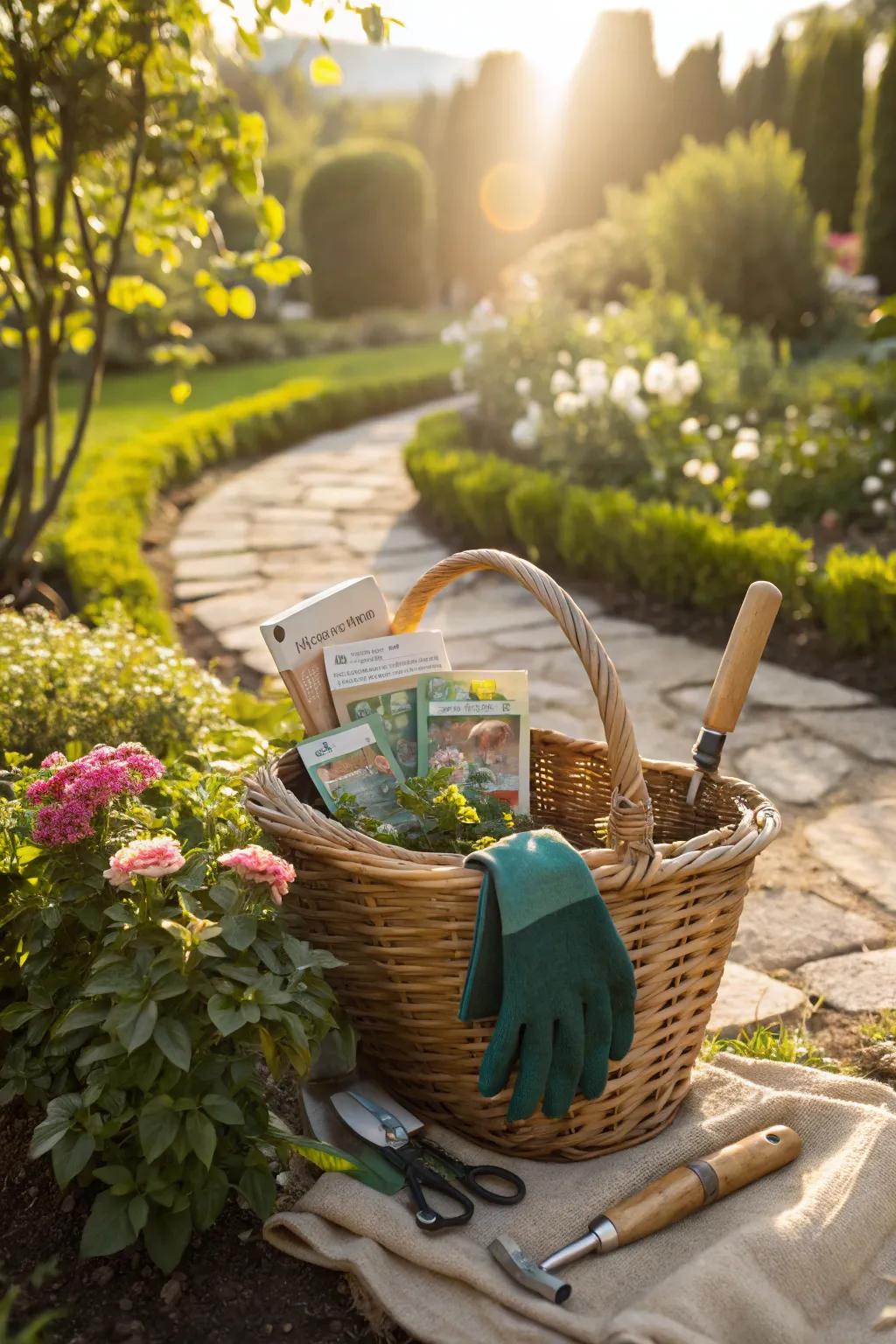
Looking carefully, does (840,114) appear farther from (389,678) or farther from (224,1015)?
(224,1015)

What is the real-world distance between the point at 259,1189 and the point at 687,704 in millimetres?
2665

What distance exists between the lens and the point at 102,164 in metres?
4.07

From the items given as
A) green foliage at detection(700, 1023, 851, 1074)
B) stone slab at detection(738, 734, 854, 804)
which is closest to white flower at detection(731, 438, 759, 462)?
stone slab at detection(738, 734, 854, 804)

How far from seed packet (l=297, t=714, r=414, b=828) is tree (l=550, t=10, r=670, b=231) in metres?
21.4

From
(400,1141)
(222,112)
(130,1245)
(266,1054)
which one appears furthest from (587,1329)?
(222,112)

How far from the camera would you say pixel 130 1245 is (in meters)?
1.65

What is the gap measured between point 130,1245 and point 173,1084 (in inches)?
12.3

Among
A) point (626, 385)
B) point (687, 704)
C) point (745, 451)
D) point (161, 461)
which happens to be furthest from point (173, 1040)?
point (161, 461)

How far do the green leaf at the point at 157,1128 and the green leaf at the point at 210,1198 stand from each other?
8 centimetres

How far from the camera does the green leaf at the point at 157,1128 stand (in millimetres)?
1479

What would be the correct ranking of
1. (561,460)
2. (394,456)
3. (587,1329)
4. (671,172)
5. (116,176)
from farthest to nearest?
(671,172), (394,456), (561,460), (116,176), (587,1329)

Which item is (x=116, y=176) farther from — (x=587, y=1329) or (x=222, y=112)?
(x=587, y=1329)

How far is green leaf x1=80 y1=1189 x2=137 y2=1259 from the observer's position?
1503 millimetres

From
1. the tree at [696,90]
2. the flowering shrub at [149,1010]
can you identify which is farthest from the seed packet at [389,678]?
the tree at [696,90]
